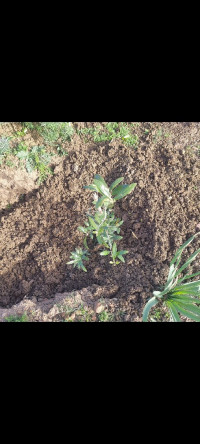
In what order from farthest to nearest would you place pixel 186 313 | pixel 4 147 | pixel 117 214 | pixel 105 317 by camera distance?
pixel 4 147
pixel 117 214
pixel 105 317
pixel 186 313

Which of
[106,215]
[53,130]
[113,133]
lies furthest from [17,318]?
[113,133]

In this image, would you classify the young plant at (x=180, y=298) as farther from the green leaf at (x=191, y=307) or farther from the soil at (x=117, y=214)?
the soil at (x=117, y=214)

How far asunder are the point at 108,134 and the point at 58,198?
0.80m

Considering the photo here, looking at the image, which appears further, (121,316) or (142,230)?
(142,230)

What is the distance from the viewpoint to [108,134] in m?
2.91

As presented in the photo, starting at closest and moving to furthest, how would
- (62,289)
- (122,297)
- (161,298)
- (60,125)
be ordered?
(161,298) < (122,297) < (62,289) < (60,125)

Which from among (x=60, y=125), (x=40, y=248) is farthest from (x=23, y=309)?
(x=60, y=125)

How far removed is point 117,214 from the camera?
2.67 m

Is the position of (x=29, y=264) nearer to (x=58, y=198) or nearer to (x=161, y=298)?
(x=58, y=198)

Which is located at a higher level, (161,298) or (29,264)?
(29,264)

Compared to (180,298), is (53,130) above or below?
above

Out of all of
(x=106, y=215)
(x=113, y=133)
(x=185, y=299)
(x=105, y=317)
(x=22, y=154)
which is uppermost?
(x=113, y=133)

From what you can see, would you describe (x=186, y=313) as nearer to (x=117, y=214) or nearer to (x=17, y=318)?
(x=117, y=214)

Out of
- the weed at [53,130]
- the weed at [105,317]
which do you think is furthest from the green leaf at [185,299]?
the weed at [53,130]
